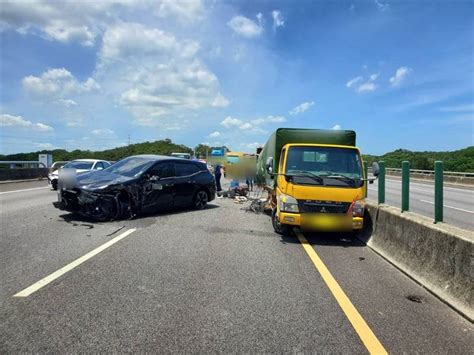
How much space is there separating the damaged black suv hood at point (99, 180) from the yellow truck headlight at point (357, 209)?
5508 millimetres

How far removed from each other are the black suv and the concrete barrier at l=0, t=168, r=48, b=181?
48.9 ft

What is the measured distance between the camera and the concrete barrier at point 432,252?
445 cm

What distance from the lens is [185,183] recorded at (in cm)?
1220

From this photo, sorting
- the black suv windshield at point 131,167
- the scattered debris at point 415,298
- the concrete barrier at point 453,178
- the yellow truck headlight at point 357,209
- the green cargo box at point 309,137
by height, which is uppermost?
the green cargo box at point 309,137

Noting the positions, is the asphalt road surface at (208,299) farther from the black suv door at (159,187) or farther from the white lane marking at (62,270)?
the black suv door at (159,187)

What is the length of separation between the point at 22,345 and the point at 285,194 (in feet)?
18.8

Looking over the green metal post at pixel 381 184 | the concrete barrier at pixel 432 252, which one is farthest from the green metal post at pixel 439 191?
the green metal post at pixel 381 184

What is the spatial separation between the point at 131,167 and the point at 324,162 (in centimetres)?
534

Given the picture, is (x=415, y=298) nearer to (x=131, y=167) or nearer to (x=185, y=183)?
(x=131, y=167)

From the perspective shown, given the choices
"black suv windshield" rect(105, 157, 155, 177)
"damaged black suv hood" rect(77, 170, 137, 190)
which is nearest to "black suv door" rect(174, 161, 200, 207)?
"black suv windshield" rect(105, 157, 155, 177)

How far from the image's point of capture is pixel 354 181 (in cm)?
828

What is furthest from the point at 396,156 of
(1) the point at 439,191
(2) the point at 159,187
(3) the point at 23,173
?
(1) the point at 439,191

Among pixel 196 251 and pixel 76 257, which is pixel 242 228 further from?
pixel 76 257

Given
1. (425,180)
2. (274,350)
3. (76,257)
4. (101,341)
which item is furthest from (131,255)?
(425,180)
